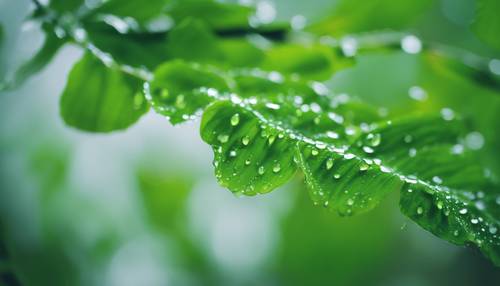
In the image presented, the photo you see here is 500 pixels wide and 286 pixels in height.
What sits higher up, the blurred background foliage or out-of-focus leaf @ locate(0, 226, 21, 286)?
out-of-focus leaf @ locate(0, 226, 21, 286)

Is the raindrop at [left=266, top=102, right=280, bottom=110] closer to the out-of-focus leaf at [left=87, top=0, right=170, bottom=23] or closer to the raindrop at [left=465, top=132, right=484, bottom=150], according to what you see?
the out-of-focus leaf at [left=87, top=0, right=170, bottom=23]

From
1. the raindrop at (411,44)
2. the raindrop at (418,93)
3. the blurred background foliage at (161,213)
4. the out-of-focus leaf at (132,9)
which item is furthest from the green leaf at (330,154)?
the blurred background foliage at (161,213)

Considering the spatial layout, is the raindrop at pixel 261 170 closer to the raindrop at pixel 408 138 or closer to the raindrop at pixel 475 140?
the raindrop at pixel 408 138

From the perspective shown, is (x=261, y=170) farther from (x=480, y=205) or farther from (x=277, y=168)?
(x=480, y=205)

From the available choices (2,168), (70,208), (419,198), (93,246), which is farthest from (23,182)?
(419,198)

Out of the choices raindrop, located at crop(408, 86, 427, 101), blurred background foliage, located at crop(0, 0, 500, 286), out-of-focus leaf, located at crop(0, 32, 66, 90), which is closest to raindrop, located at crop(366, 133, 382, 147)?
out-of-focus leaf, located at crop(0, 32, 66, 90)
